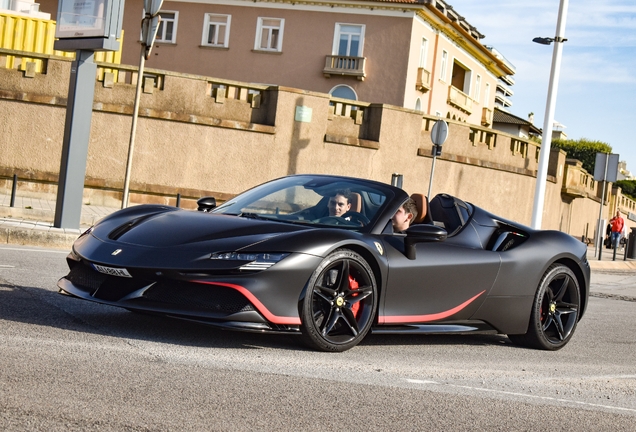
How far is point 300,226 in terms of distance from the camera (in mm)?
6492

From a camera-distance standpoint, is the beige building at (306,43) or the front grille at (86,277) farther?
the beige building at (306,43)

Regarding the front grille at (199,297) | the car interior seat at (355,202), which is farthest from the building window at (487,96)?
the front grille at (199,297)

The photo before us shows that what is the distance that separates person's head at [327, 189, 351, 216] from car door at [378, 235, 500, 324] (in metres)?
0.39

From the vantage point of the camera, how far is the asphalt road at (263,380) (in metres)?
4.25

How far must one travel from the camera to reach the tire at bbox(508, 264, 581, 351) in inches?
306

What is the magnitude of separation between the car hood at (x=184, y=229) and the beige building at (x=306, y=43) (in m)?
38.9

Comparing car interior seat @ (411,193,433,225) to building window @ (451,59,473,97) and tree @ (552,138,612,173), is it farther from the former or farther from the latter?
tree @ (552,138,612,173)

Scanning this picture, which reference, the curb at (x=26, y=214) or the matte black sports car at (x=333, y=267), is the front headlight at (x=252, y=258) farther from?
the curb at (x=26, y=214)

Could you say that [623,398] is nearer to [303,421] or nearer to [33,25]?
[303,421]

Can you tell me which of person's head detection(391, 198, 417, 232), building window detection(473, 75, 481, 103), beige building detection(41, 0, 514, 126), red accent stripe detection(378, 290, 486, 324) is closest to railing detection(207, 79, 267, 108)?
beige building detection(41, 0, 514, 126)

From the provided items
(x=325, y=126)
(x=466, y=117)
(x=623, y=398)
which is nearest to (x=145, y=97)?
(x=325, y=126)

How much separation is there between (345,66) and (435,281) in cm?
3891

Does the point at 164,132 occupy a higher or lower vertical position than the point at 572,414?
higher

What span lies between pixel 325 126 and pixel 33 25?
9026 mm
